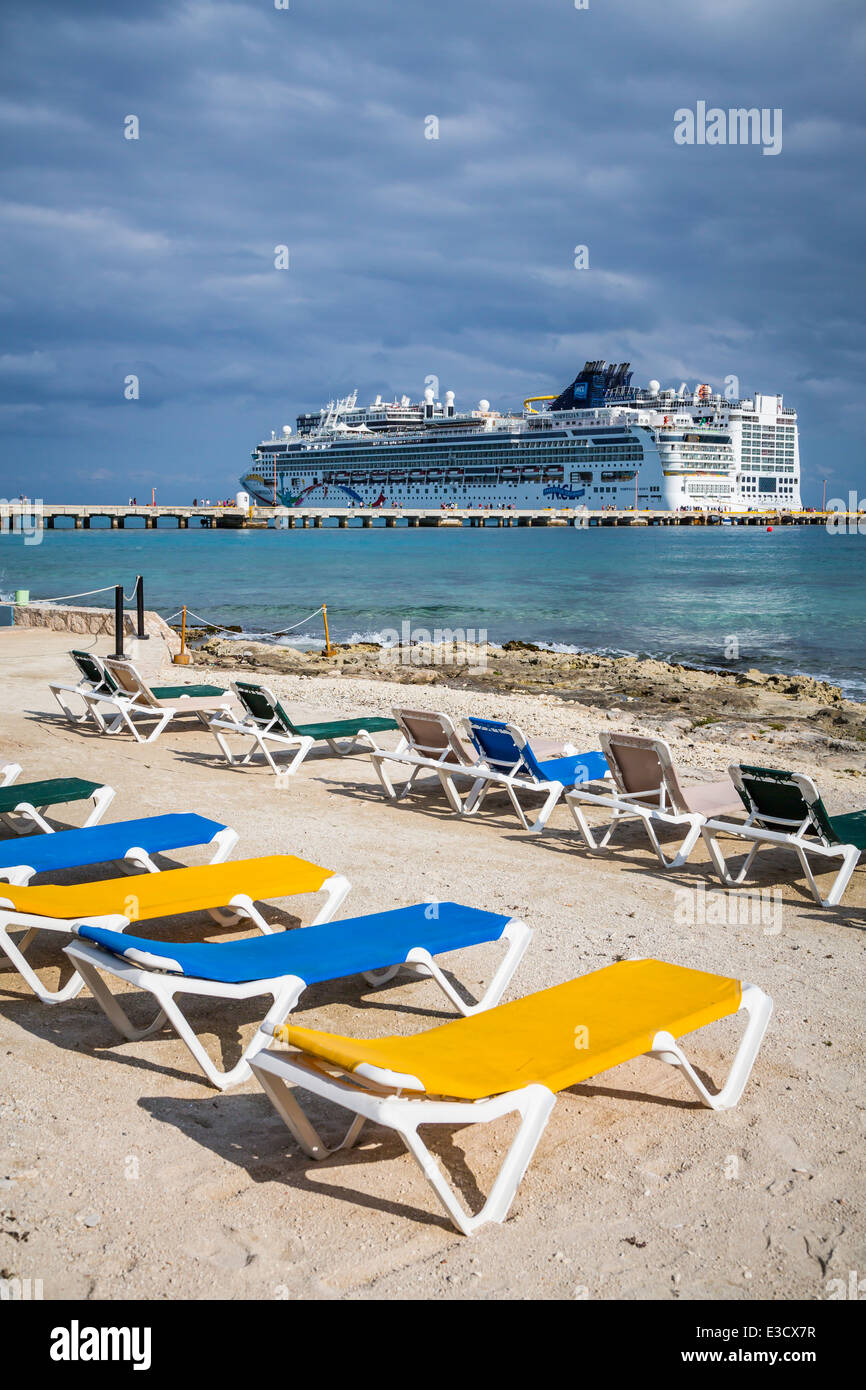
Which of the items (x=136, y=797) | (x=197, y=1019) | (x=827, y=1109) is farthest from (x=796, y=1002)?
(x=136, y=797)

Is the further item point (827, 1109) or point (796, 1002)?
point (796, 1002)

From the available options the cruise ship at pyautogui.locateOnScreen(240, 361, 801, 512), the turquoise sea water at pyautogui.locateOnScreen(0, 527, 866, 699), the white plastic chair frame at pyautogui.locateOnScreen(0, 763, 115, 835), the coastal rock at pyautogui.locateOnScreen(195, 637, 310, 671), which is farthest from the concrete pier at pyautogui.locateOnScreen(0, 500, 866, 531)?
the white plastic chair frame at pyautogui.locateOnScreen(0, 763, 115, 835)

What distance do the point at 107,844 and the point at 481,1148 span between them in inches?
89.6

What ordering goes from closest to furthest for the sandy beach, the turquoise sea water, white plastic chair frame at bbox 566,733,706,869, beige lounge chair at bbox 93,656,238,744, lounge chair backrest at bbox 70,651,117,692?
the sandy beach
white plastic chair frame at bbox 566,733,706,869
beige lounge chair at bbox 93,656,238,744
lounge chair backrest at bbox 70,651,117,692
the turquoise sea water

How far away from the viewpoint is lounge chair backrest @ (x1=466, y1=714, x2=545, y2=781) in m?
6.32

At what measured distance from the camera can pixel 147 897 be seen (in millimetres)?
3850

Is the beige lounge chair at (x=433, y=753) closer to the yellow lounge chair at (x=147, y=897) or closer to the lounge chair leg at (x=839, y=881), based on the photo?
the lounge chair leg at (x=839, y=881)

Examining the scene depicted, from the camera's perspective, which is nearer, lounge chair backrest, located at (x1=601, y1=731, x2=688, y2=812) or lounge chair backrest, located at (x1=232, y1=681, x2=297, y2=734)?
lounge chair backrest, located at (x1=601, y1=731, x2=688, y2=812)

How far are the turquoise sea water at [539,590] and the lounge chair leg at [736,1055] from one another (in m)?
13.5

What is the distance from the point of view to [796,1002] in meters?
3.88

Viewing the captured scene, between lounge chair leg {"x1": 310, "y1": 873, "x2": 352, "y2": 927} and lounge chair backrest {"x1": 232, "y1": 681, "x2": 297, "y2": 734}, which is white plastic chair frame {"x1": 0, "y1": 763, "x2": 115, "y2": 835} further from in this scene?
lounge chair backrest {"x1": 232, "y1": 681, "x2": 297, "y2": 734}
